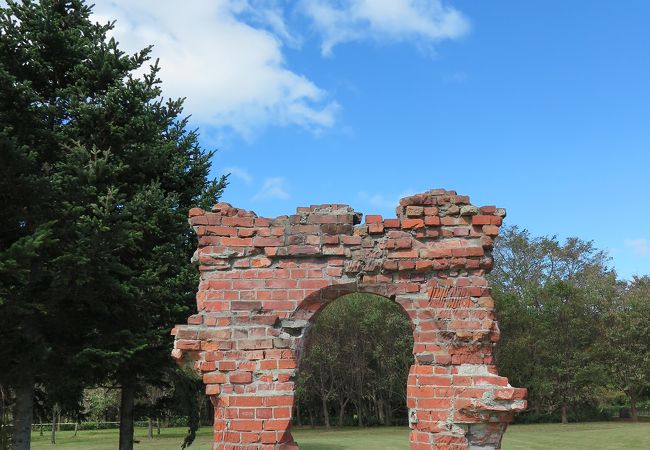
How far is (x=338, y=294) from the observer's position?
5.95 metres

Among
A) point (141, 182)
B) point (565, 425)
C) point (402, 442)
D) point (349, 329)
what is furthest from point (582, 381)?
point (141, 182)

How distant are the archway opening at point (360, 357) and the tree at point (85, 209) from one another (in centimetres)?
2000


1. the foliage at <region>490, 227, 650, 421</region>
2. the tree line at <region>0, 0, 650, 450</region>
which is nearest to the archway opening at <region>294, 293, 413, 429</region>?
the foliage at <region>490, 227, 650, 421</region>

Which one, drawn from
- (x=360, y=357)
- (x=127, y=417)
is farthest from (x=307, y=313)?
(x=360, y=357)

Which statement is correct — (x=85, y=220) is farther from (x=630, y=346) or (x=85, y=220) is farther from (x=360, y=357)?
(x=630, y=346)

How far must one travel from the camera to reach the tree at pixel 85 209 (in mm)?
11016

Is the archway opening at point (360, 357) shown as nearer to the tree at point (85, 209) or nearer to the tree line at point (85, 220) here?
the tree line at point (85, 220)

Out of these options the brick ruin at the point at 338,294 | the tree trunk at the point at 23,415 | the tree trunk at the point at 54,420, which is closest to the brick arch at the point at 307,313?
the brick ruin at the point at 338,294

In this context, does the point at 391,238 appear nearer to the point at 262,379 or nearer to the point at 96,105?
the point at 262,379

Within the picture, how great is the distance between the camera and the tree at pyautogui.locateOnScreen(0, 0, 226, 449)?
11.0 meters

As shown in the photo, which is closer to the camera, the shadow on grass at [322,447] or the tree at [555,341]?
the shadow on grass at [322,447]

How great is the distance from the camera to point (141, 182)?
13.3 meters

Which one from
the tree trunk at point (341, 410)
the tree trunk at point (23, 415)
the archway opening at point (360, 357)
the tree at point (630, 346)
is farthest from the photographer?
the tree trunk at point (341, 410)

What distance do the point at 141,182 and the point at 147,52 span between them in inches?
129
